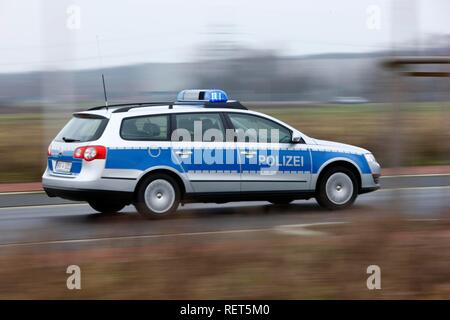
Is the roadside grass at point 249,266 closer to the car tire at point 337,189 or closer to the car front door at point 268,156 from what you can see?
the car front door at point 268,156

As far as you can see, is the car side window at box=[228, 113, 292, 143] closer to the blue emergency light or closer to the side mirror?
the side mirror

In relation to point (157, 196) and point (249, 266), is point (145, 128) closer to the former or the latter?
point (157, 196)

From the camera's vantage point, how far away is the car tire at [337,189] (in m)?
12.2

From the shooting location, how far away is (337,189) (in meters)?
12.3

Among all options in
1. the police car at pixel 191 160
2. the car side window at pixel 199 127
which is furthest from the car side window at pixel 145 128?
the car side window at pixel 199 127

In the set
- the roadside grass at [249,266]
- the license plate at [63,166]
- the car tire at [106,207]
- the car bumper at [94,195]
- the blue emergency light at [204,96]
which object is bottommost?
the car tire at [106,207]

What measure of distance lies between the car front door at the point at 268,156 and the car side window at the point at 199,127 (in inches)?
8.7

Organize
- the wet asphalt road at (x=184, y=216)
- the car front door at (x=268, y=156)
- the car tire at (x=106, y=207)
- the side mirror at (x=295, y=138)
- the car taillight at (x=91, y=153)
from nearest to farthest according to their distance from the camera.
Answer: the wet asphalt road at (x=184, y=216)
the car taillight at (x=91, y=153)
the car front door at (x=268, y=156)
the side mirror at (x=295, y=138)
the car tire at (x=106, y=207)

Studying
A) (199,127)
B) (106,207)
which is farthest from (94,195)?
(199,127)

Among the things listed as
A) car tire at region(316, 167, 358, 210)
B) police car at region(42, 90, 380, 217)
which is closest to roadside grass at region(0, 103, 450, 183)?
car tire at region(316, 167, 358, 210)

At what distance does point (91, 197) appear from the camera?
438 inches

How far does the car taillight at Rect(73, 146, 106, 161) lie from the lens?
11062 millimetres
